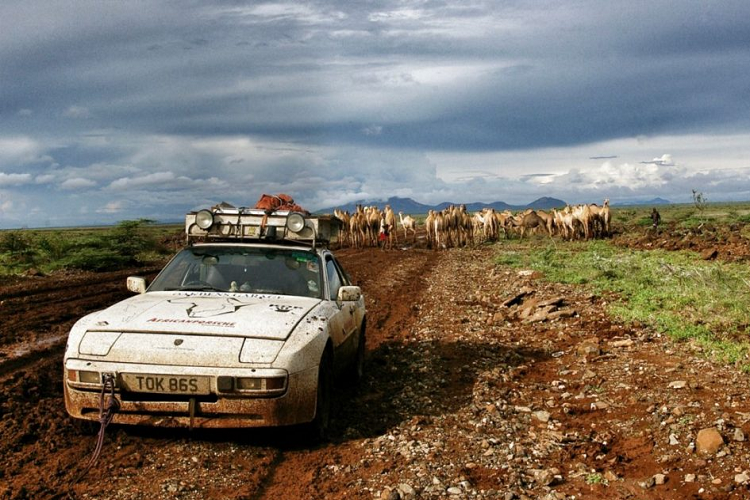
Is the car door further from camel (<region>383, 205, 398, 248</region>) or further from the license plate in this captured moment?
camel (<region>383, 205, 398, 248</region>)

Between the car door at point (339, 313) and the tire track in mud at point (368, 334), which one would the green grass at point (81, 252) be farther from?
the car door at point (339, 313)

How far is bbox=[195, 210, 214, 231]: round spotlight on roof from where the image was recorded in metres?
7.20

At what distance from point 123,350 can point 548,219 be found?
36576mm

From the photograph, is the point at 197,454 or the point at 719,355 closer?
the point at 197,454

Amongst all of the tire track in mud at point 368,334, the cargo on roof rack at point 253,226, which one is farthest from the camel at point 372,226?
the cargo on roof rack at point 253,226

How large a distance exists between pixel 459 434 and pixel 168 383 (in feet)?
8.66

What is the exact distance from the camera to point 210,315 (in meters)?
5.74

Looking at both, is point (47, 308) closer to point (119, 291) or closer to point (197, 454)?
point (119, 291)

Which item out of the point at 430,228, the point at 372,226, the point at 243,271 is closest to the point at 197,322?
the point at 243,271

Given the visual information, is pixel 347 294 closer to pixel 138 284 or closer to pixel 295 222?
pixel 295 222

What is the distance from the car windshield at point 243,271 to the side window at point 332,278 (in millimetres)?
193

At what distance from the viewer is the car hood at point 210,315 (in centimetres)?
544

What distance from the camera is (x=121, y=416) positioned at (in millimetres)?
5242

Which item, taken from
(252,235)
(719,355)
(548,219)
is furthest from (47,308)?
(548,219)
